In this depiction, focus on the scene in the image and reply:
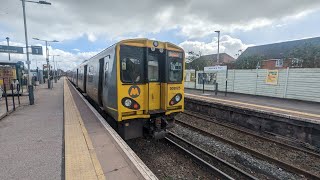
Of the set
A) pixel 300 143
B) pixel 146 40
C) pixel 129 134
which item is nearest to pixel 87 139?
pixel 129 134

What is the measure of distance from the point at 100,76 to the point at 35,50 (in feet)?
44.4

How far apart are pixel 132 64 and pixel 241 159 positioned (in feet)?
14.9

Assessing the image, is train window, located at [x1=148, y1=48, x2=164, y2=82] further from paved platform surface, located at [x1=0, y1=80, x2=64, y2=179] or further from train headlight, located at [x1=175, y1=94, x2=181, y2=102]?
paved platform surface, located at [x1=0, y1=80, x2=64, y2=179]

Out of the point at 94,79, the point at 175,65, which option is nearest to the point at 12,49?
the point at 94,79

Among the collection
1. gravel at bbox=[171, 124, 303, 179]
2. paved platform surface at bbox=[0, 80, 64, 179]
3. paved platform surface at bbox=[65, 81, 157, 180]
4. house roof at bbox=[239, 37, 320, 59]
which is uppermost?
house roof at bbox=[239, 37, 320, 59]

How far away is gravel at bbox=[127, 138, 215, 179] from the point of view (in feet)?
16.7

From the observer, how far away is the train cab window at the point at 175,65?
21.0 ft

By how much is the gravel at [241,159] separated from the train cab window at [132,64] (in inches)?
142

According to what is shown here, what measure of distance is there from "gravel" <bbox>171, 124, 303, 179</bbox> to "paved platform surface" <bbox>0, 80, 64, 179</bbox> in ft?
15.9

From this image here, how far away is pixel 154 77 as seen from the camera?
623cm

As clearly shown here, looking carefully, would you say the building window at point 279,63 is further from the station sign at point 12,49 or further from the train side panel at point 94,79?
the station sign at point 12,49

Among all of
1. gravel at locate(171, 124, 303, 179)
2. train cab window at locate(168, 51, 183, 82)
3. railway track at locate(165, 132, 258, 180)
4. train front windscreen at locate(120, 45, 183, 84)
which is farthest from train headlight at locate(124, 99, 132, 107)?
gravel at locate(171, 124, 303, 179)

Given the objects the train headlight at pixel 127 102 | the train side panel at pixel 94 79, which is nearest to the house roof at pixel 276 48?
the train side panel at pixel 94 79

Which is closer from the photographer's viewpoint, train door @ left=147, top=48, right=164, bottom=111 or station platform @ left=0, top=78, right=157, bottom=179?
station platform @ left=0, top=78, right=157, bottom=179
